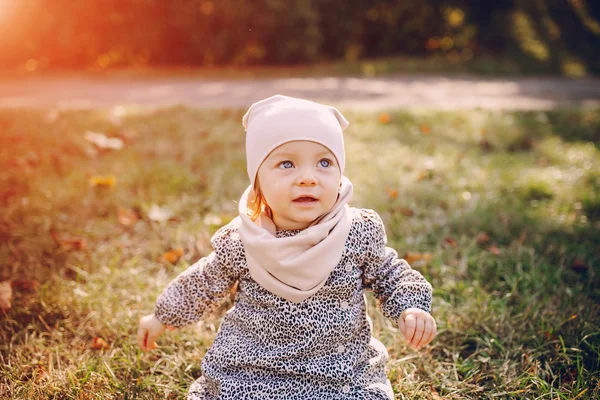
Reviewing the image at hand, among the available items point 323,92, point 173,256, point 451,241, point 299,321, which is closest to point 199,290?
point 299,321

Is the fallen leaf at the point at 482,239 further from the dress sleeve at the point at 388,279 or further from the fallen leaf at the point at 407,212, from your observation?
the dress sleeve at the point at 388,279

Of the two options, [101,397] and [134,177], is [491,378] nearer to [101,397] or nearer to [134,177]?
[101,397]

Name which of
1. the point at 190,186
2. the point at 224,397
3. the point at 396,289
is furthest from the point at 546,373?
the point at 190,186

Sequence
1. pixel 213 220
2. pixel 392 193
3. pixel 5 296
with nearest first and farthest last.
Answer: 1. pixel 5 296
2. pixel 213 220
3. pixel 392 193

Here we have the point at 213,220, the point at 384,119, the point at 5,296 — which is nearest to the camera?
the point at 5,296

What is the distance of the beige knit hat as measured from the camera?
155 cm

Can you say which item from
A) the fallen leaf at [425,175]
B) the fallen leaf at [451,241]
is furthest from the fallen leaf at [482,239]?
the fallen leaf at [425,175]

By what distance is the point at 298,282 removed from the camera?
157 centimetres

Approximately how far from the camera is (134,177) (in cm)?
354

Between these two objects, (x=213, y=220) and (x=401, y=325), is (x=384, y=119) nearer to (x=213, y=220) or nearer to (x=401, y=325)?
(x=213, y=220)

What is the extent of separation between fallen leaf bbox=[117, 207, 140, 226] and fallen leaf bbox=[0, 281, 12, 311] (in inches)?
29.9

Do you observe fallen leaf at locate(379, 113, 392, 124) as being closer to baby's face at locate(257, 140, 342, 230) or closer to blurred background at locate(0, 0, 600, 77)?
baby's face at locate(257, 140, 342, 230)

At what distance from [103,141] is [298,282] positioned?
10.2ft

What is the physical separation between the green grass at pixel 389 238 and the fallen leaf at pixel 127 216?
0.11 ft
